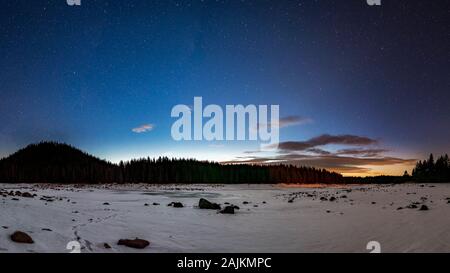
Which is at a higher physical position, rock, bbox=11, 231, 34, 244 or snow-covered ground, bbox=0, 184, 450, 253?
rock, bbox=11, 231, 34, 244

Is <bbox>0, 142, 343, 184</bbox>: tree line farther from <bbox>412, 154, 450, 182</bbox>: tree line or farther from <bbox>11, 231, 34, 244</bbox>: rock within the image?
<bbox>11, 231, 34, 244</bbox>: rock

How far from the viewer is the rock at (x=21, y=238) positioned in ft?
24.3

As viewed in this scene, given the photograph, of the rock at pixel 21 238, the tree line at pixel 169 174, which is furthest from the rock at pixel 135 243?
the tree line at pixel 169 174

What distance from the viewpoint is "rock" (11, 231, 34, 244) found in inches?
292

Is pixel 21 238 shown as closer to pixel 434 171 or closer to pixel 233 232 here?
pixel 233 232

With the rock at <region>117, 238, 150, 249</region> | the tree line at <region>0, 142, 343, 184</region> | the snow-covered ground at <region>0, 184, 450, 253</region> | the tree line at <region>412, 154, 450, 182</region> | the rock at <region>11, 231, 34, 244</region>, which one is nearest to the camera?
the rock at <region>11, 231, 34, 244</region>

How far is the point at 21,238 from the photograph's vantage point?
24.5ft

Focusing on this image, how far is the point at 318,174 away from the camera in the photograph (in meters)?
71.3

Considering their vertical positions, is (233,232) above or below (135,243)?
below

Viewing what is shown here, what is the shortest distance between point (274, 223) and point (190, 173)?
193ft

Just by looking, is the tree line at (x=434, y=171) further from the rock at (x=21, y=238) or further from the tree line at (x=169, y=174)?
the rock at (x=21, y=238)

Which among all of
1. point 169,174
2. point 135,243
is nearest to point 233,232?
point 135,243

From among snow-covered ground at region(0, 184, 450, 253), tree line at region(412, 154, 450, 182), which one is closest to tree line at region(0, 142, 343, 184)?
tree line at region(412, 154, 450, 182)

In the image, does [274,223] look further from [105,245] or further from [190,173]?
[190,173]
